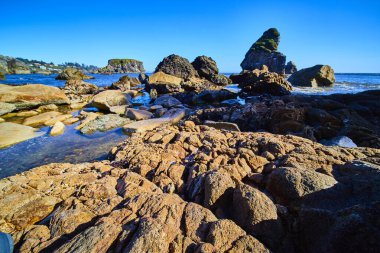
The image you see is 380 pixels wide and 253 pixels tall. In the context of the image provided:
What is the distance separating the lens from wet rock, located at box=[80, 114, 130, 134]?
880 centimetres

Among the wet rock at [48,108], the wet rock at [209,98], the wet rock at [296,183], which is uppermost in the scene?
the wet rock at [296,183]

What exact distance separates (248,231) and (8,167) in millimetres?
6464

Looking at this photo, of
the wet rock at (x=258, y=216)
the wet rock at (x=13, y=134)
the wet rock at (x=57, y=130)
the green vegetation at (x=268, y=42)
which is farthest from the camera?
the green vegetation at (x=268, y=42)

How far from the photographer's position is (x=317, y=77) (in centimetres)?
3128

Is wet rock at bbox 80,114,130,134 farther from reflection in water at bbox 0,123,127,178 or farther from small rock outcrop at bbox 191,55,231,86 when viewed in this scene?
small rock outcrop at bbox 191,55,231,86

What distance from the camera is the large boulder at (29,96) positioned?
1250 cm

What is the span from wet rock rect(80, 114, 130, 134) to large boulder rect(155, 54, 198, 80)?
22541 millimetres

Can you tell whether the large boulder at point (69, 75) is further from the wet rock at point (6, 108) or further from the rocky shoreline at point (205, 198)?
the rocky shoreline at point (205, 198)

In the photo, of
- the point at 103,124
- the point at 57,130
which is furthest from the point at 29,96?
the point at 103,124

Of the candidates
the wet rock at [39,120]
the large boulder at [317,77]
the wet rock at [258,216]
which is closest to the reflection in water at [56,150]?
the wet rock at [39,120]

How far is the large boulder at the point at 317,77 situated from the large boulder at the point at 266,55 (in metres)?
27.5

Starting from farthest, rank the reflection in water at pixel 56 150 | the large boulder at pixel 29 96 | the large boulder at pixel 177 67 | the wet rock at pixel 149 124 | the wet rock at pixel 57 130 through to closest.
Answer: the large boulder at pixel 177 67 < the large boulder at pixel 29 96 < the wet rock at pixel 149 124 < the wet rock at pixel 57 130 < the reflection in water at pixel 56 150

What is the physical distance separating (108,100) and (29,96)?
4945 millimetres

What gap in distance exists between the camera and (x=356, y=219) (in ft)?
5.42
